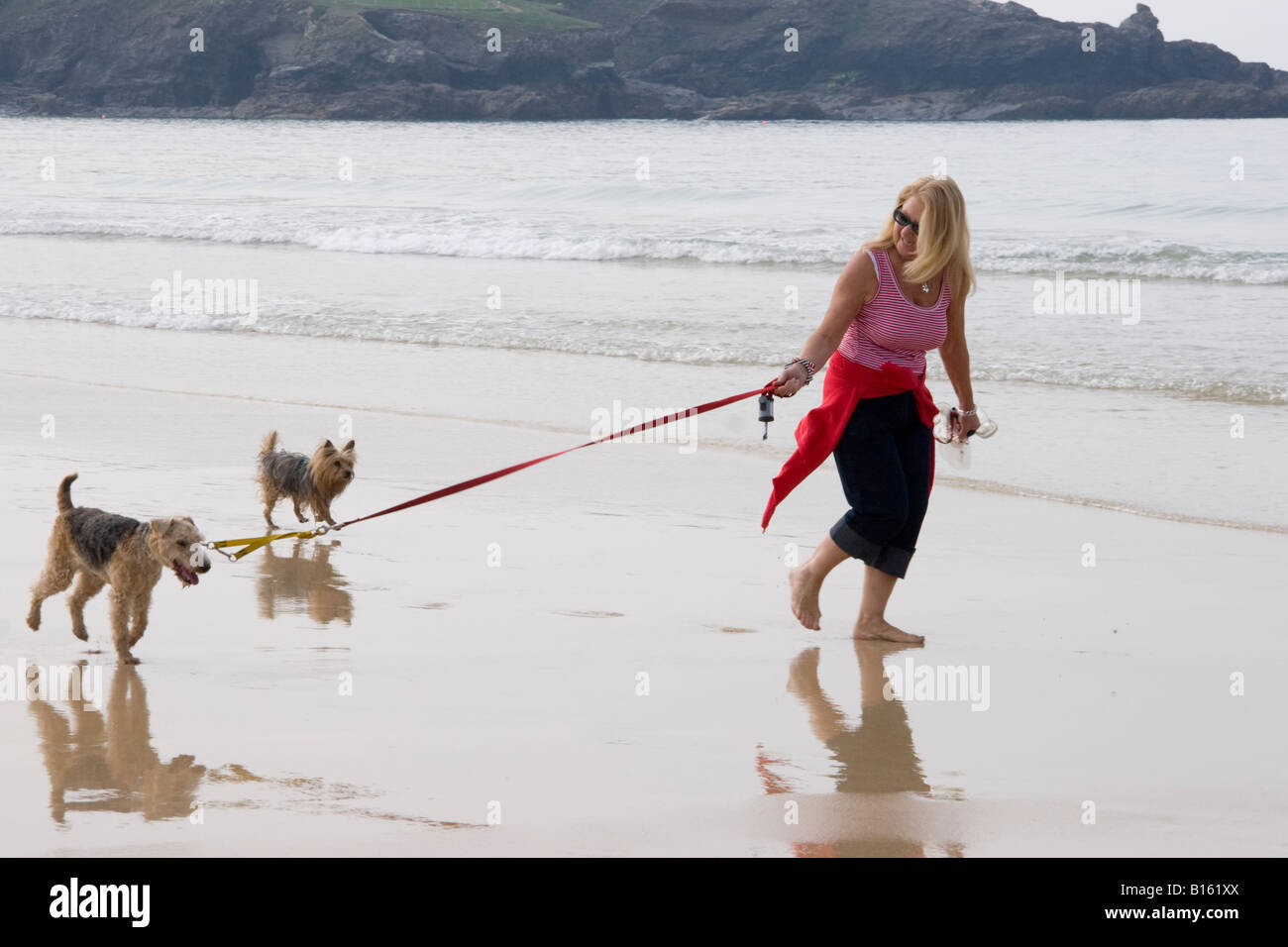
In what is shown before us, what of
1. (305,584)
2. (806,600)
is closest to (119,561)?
(305,584)

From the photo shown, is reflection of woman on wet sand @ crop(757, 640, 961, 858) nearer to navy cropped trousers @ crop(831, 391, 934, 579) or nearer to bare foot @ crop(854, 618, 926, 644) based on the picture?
bare foot @ crop(854, 618, 926, 644)

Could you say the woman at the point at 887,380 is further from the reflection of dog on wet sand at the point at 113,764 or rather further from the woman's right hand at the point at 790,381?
the reflection of dog on wet sand at the point at 113,764

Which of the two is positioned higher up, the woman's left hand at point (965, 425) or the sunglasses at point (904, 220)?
the sunglasses at point (904, 220)

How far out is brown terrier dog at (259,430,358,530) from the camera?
22.6 feet

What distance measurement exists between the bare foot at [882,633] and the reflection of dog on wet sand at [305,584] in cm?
190

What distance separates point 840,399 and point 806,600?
2.68 ft

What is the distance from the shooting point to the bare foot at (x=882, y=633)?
5078 mm

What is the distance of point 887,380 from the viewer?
474 centimetres

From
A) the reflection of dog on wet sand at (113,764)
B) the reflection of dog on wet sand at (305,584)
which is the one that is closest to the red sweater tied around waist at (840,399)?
the reflection of dog on wet sand at (305,584)

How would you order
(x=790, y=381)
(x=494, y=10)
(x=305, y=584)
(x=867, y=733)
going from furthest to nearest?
(x=494, y=10)
(x=305, y=584)
(x=790, y=381)
(x=867, y=733)

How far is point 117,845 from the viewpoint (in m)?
3.32

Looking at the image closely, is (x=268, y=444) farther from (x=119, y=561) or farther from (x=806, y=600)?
(x=806, y=600)

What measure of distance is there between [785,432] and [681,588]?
11.6 feet
